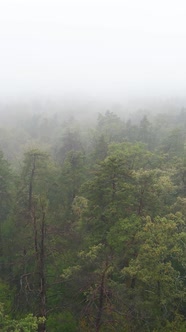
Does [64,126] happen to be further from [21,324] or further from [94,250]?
[21,324]

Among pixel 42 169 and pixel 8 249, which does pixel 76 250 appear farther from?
pixel 42 169

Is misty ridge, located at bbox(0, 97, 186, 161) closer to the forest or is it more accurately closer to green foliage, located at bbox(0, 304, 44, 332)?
the forest

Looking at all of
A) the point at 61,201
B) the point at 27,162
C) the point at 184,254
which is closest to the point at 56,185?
the point at 61,201

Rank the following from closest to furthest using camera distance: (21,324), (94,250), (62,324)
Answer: (21,324)
(62,324)
(94,250)

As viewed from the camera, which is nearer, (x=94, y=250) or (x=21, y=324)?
(x=21, y=324)

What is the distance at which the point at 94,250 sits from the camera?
2206cm

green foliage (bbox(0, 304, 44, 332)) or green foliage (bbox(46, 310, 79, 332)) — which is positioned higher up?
green foliage (bbox(0, 304, 44, 332))

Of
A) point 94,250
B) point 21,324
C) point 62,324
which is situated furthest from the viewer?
point 94,250

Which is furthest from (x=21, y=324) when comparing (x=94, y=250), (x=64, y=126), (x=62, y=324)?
(x=64, y=126)

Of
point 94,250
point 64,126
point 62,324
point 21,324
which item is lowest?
point 62,324

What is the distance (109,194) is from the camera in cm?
2506

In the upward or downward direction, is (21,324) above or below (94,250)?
above

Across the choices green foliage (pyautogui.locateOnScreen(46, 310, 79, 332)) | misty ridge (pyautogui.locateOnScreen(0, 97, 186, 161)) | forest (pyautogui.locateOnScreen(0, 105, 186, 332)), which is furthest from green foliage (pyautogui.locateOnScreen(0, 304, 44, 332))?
misty ridge (pyautogui.locateOnScreen(0, 97, 186, 161))

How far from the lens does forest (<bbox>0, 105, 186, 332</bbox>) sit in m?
16.5
